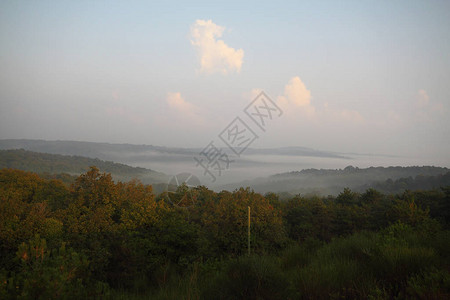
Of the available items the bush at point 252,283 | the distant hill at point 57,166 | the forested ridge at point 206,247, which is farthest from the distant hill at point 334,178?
the bush at point 252,283

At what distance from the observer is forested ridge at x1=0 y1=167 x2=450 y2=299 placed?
4.38m

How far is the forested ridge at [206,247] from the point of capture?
4383mm

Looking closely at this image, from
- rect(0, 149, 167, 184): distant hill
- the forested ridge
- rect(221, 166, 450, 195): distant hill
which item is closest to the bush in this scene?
the forested ridge

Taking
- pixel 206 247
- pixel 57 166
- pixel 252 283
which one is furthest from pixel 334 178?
pixel 252 283

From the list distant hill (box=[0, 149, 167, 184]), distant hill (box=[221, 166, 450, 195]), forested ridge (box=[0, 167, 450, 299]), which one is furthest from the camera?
distant hill (box=[221, 166, 450, 195])

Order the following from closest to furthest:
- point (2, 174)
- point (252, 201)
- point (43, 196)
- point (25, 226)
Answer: point (25, 226), point (252, 201), point (43, 196), point (2, 174)

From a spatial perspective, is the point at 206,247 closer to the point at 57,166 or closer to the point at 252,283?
the point at 252,283

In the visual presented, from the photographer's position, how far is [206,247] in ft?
40.9

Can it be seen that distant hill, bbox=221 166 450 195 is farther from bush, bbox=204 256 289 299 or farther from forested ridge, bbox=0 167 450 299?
bush, bbox=204 256 289 299

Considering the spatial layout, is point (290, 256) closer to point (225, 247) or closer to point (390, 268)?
point (390, 268)

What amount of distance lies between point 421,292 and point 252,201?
12.2 m

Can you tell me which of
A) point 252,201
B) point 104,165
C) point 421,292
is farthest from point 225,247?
point 104,165

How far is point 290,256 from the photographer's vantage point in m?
8.16

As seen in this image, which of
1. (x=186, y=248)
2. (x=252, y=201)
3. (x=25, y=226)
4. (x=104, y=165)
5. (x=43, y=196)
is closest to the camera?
(x=25, y=226)
